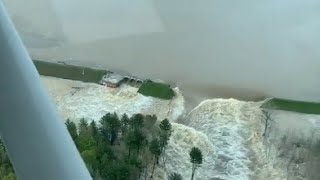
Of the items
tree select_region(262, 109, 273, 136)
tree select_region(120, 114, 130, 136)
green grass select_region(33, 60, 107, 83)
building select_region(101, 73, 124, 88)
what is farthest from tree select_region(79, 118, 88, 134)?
tree select_region(262, 109, 273, 136)

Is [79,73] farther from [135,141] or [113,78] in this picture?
[135,141]

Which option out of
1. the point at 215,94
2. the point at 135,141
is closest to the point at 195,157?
the point at 135,141

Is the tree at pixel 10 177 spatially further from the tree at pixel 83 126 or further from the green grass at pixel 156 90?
the green grass at pixel 156 90

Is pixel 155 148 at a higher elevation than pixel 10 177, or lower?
higher

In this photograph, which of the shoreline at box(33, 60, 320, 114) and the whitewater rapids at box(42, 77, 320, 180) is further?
the shoreline at box(33, 60, 320, 114)

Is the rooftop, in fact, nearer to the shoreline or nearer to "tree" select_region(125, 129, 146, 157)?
the shoreline

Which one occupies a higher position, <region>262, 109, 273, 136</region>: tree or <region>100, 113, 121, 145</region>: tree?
<region>262, 109, 273, 136</region>: tree

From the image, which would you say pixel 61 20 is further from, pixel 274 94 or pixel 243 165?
pixel 243 165
